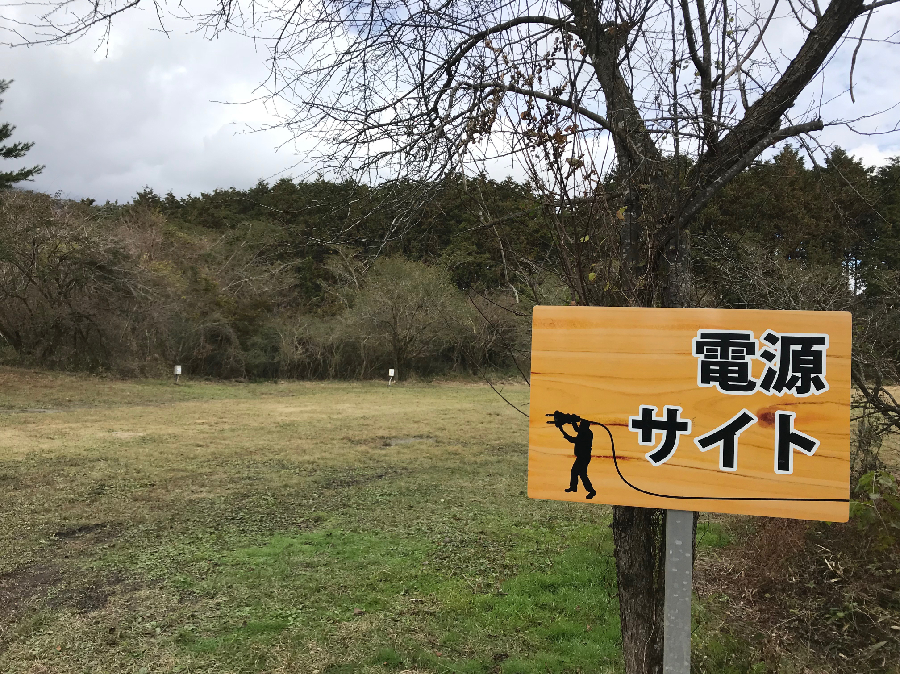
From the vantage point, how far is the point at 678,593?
1.70 m

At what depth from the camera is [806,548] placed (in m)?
3.47

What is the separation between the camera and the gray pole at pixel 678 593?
1.69m

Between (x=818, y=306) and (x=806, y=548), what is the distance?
1.75m

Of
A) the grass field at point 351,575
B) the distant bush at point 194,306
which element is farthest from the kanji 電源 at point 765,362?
the distant bush at point 194,306

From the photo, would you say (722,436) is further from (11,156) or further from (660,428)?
(11,156)

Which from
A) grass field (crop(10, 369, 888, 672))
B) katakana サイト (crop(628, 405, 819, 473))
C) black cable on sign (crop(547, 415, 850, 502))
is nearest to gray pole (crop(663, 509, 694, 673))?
black cable on sign (crop(547, 415, 850, 502))

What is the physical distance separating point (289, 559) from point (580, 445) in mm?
3268

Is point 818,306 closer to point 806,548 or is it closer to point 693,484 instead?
point 806,548

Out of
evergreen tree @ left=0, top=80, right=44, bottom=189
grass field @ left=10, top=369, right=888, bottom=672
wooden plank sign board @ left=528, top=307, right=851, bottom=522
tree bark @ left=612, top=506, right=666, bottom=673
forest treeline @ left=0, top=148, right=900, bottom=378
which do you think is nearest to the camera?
wooden plank sign board @ left=528, top=307, right=851, bottom=522

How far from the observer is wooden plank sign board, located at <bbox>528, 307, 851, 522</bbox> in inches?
64.7

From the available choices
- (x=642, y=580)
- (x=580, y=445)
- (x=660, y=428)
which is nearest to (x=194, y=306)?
(x=642, y=580)

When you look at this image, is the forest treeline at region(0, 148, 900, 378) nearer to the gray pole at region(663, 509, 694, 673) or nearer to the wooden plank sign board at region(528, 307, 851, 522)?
the wooden plank sign board at region(528, 307, 851, 522)

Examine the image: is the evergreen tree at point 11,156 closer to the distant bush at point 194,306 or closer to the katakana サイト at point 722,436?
the distant bush at point 194,306

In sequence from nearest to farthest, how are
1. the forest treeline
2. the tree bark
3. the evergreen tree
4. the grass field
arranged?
the tree bark
the grass field
the forest treeline
the evergreen tree
